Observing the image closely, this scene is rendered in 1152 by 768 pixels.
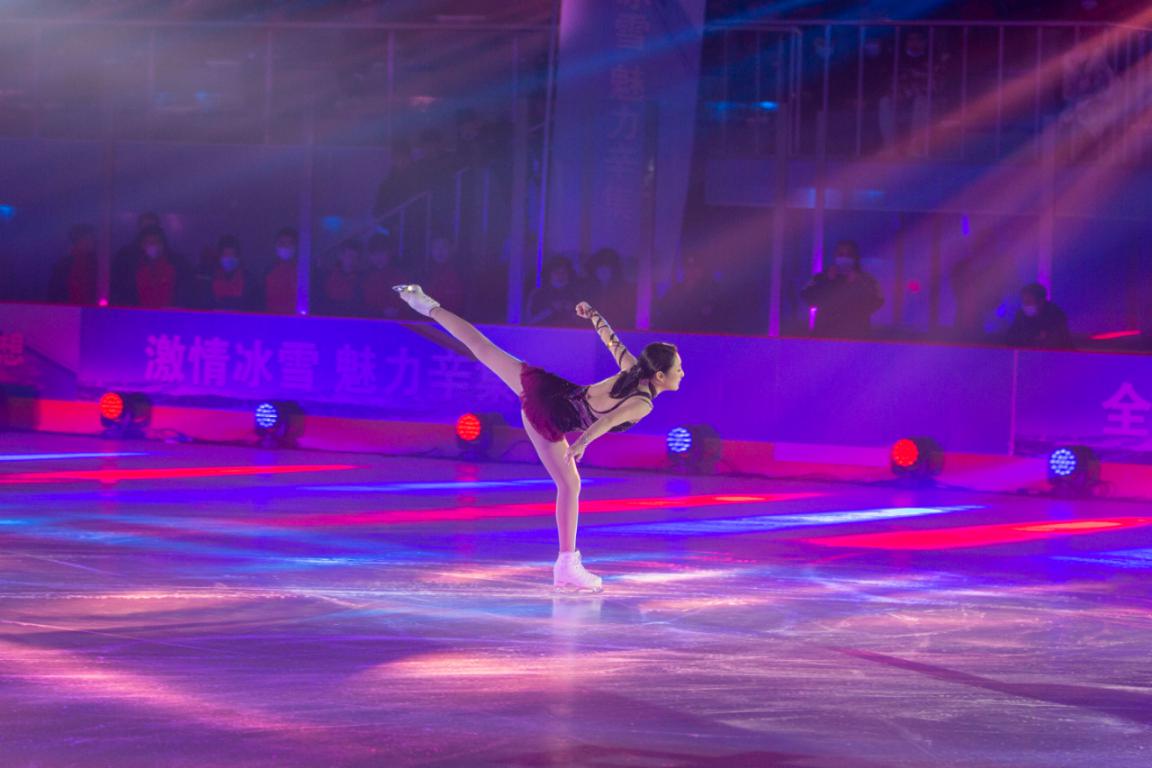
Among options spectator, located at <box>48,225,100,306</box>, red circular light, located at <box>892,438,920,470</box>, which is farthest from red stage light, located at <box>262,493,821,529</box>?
spectator, located at <box>48,225,100,306</box>

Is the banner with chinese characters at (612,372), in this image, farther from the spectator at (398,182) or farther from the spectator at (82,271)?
the spectator at (398,182)

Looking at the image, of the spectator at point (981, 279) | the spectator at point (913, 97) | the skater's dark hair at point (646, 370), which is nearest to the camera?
the skater's dark hair at point (646, 370)

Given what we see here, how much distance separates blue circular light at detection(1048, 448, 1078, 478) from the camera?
502 inches

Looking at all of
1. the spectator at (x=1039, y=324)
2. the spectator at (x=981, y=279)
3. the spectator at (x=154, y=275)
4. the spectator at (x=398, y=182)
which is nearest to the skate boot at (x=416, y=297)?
the spectator at (x=1039, y=324)

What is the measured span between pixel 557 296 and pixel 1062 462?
4.51 meters

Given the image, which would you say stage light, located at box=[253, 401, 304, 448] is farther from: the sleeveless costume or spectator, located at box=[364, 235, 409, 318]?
the sleeveless costume

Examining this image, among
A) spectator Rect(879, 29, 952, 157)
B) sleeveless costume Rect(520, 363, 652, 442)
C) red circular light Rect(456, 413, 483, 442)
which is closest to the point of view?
sleeveless costume Rect(520, 363, 652, 442)

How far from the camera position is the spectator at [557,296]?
14.4m

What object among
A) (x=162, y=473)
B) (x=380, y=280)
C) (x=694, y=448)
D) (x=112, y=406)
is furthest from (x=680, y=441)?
(x=112, y=406)

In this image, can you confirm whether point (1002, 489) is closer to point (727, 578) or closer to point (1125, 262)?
point (727, 578)

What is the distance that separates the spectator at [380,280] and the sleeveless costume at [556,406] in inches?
309

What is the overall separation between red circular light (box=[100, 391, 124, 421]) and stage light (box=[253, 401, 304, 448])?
1319 mm

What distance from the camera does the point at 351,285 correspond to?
15672mm

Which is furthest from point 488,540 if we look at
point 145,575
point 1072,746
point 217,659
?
point 1072,746
